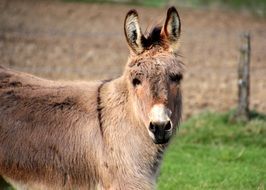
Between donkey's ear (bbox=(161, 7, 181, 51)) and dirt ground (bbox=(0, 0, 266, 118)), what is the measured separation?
5935 mm

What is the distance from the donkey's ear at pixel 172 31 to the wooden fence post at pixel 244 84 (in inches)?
204

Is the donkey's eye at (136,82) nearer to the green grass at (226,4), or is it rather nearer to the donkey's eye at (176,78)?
the donkey's eye at (176,78)

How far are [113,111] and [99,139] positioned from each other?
276 mm

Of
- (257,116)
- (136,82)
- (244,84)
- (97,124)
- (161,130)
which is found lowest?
(257,116)

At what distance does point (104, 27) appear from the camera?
22.1 metres

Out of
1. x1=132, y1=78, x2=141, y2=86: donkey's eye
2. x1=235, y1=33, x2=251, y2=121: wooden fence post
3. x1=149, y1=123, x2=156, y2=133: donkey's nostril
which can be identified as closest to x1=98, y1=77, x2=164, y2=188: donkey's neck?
x1=132, y1=78, x2=141, y2=86: donkey's eye

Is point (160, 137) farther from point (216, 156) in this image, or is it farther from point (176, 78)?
point (216, 156)

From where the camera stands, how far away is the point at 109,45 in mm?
19703

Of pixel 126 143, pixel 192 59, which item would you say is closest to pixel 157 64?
pixel 126 143

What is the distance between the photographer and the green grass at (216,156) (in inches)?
306

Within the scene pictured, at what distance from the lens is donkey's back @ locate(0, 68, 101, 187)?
560cm

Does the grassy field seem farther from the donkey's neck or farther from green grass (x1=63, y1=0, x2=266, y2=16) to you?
green grass (x1=63, y1=0, x2=266, y2=16)

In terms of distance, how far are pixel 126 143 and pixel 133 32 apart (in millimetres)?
949

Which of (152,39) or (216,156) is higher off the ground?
(152,39)
